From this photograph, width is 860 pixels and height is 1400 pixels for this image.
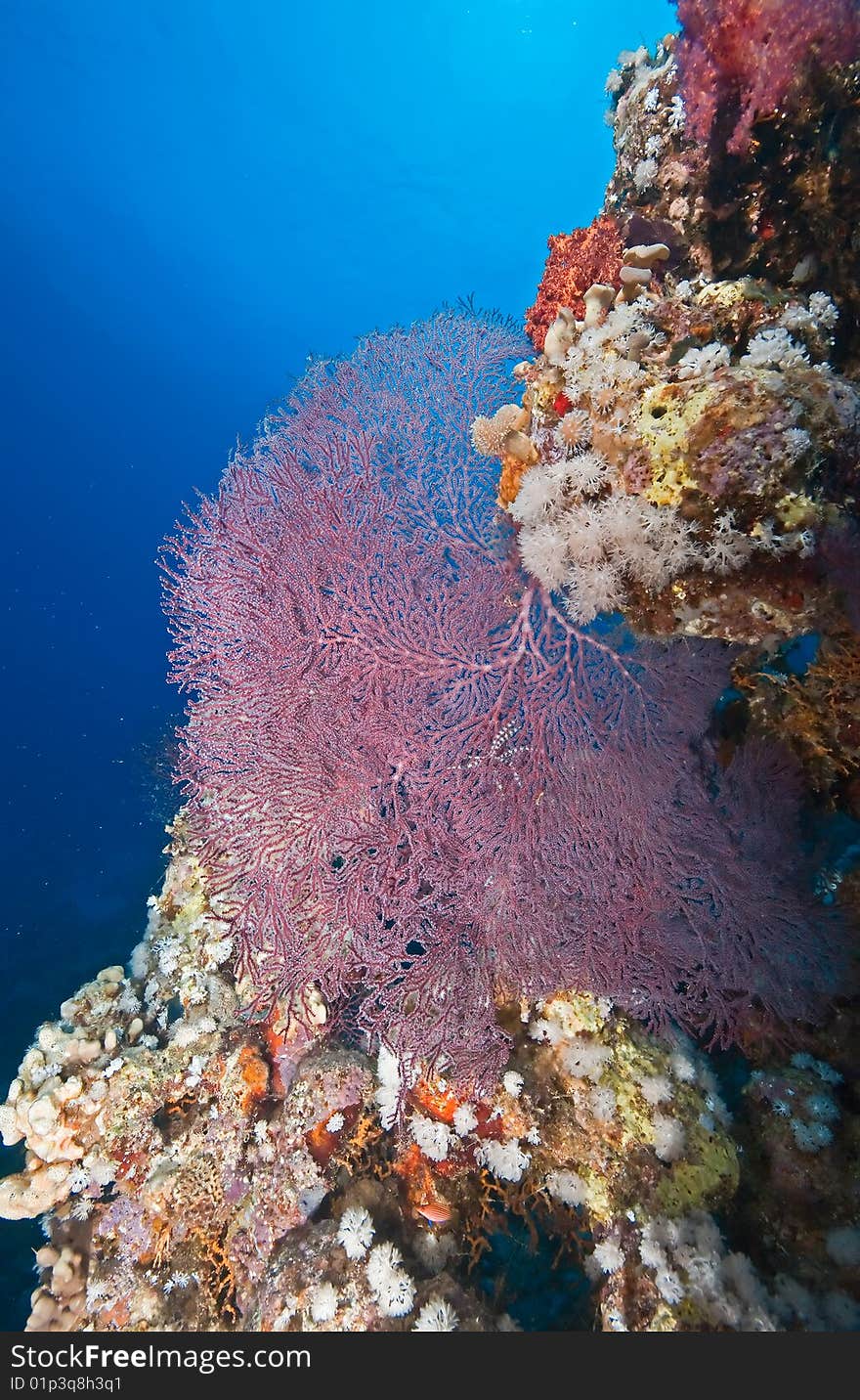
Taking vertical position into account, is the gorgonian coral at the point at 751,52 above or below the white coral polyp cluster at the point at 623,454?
above

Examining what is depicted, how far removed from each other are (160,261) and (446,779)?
70.6 meters

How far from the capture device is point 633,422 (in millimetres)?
2775

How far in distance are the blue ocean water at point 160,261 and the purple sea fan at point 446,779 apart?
1.85m

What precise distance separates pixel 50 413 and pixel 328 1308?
138 ft

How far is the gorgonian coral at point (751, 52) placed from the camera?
10.0 ft

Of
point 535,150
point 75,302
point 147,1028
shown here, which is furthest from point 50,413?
point 535,150

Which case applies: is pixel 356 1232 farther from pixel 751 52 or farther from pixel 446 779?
pixel 751 52

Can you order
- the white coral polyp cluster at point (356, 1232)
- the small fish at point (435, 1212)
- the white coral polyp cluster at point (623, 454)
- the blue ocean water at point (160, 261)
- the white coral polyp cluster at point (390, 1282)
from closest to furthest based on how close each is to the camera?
the white coral polyp cluster at point (623, 454)
the white coral polyp cluster at point (390, 1282)
the white coral polyp cluster at point (356, 1232)
the small fish at point (435, 1212)
the blue ocean water at point (160, 261)

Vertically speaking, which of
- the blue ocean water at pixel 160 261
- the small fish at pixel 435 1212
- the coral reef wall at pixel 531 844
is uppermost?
the blue ocean water at pixel 160 261

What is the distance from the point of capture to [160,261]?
5491 cm

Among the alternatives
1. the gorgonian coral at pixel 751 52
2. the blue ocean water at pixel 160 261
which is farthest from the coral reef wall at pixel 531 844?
the blue ocean water at pixel 160 261

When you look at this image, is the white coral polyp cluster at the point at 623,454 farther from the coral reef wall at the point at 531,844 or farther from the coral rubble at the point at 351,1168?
the coral rubble at the point at 351,1168

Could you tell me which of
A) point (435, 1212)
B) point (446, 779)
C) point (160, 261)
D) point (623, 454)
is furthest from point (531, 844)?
point (160, 261)

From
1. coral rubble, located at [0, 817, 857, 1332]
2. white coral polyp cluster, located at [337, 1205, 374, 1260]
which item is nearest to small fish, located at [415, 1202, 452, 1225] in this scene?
coral rubble, located at [0, 817, 857, 1332]
